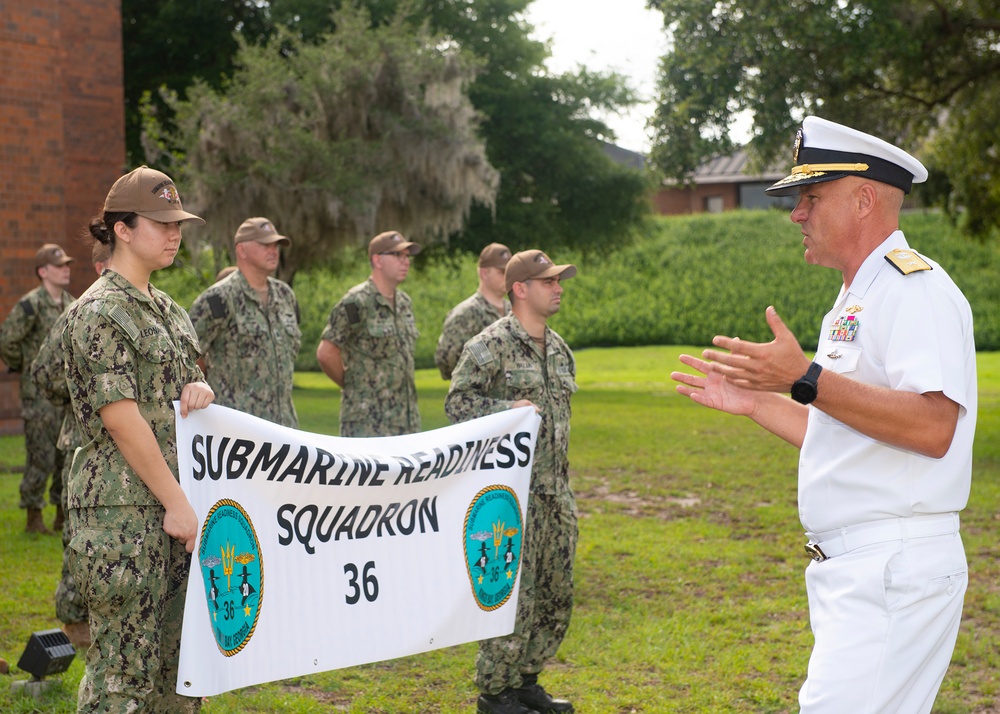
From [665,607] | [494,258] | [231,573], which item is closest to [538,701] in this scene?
[231,573]

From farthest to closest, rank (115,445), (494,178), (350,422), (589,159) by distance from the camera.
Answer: (589,159) → (494,178) → (350,422) → (115,445)

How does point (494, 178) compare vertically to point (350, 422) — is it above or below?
above

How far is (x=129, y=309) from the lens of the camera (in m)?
3.70

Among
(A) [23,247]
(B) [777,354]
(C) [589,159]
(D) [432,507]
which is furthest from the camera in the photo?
(C) [589,159]

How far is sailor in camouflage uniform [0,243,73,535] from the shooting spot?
869cm

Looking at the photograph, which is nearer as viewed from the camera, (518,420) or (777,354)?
(777,354)

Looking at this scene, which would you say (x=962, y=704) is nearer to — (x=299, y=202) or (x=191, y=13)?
(x=299, y=202)

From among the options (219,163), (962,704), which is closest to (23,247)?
(219,163)

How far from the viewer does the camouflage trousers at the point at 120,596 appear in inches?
141

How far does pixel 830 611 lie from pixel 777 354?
2.51 ft

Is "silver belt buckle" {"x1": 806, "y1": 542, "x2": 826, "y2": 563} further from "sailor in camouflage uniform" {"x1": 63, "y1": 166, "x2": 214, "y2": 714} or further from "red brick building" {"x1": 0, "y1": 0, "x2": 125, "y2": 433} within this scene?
"red brick building" {"x1": 0, "y1": 0, "x2": 125, "y2": 433}

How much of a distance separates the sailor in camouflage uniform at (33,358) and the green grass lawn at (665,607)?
391 millimetres

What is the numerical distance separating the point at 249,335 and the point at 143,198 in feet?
10.0

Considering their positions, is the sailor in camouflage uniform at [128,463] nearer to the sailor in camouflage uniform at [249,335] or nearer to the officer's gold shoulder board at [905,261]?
the officer's gold shoulder board at [905,261]
